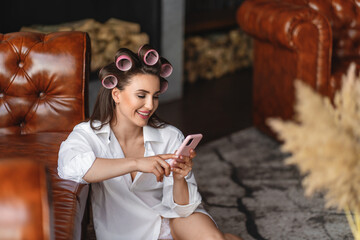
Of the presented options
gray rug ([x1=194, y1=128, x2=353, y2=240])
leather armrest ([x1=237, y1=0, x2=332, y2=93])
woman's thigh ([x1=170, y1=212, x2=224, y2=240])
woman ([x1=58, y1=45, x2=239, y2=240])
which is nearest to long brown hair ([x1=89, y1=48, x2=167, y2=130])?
woman ([x1=58, y1=45, x2=239, y2=240])

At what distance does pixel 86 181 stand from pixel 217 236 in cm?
44

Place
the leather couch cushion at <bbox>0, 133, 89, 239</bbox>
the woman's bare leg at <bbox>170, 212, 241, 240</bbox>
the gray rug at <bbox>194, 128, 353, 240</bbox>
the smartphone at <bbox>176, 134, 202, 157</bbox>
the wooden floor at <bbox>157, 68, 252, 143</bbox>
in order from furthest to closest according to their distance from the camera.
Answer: the wooden floor at <bbox>157, 68, 252, 143</bbox> < the gray rug at <bbox>194, 128, 353, 240</bbox> < the woman's bare leg at <bbox>170, 212, 241, 240</bbox> < the smartphone at <bbox>176, 134, 202, 157</bbox> < the leather couch cushion at <bbox>0, 133, 89, 239</bbox>

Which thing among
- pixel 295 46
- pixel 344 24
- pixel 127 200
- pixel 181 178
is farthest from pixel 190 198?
pixel 344 24

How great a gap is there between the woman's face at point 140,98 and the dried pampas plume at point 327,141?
94 cm

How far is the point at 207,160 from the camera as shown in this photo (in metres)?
3.02

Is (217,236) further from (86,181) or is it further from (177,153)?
(86,181)

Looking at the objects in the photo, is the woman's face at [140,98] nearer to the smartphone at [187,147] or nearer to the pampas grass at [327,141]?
the smartphone at [187,147]

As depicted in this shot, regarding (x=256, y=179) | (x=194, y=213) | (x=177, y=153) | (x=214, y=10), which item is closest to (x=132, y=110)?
(x=177, y=153)

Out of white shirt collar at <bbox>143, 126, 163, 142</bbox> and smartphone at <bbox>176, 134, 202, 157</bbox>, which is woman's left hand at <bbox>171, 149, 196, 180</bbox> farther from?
white shirt collar at <bbox>143, 126, 163, 142</bbox>

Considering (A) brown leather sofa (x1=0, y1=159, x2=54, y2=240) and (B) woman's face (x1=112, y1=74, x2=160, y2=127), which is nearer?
(A) brown leather sofa (x1=0, y1=159, x2=54, y2=240)

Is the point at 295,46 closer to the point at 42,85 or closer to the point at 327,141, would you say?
the point at 42,85

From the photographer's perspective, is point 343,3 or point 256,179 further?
point 343,3

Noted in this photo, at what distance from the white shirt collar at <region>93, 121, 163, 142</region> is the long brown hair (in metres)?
0.01

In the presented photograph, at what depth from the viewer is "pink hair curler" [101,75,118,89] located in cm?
168
